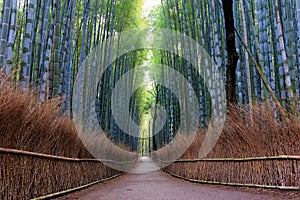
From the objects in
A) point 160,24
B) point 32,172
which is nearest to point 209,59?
point 32,172

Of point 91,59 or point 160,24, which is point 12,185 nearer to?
point 91,59

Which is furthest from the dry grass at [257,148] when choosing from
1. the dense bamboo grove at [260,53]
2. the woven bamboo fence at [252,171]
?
the dense bamboo grove at [260,53]

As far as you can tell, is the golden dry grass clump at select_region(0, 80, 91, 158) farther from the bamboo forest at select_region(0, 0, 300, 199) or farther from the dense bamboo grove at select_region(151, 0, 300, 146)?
the dense bamboo grove at select_region(151, 0, 300, 146)

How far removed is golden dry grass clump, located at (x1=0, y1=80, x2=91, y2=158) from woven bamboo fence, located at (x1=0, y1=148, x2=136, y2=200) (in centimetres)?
8

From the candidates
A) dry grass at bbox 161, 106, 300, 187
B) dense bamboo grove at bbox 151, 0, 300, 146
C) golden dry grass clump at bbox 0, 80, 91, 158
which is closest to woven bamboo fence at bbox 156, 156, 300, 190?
dry grass at bbox 161, 106, 300, 187

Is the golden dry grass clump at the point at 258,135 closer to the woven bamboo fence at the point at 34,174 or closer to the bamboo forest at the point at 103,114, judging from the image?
the bamboo forest at the point at 103,114

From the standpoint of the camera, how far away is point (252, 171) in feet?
11.1

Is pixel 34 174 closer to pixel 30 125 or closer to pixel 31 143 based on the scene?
pixel 31 143

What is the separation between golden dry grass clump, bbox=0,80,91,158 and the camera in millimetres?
2199

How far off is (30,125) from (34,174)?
43 centimetres

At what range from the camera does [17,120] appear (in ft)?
7.72

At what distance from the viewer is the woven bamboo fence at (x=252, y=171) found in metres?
2.83

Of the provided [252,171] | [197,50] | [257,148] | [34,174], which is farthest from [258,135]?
[197,50]

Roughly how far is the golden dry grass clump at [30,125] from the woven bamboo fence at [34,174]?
0.08 meters
